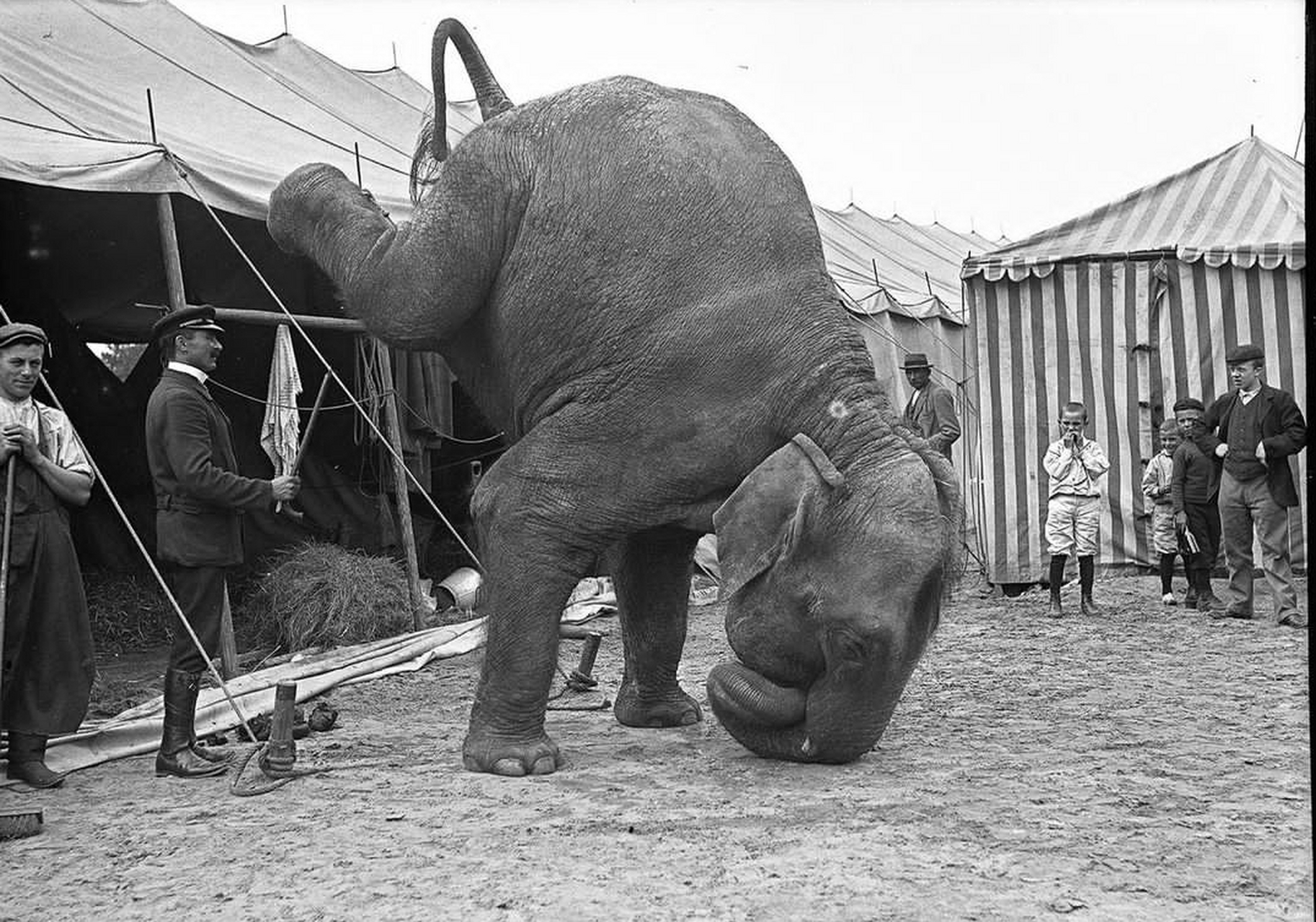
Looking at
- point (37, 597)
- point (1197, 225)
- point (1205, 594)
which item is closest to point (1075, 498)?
point (1205, 594)

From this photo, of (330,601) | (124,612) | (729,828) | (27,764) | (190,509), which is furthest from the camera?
(124,612)

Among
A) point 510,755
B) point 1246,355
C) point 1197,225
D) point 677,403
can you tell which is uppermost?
point 1197,225

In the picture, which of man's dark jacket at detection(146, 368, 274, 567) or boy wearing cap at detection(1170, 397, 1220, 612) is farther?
boy wearing cap at detection(1170, 397, 1220, 612)

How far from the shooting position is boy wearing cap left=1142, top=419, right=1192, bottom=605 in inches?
404

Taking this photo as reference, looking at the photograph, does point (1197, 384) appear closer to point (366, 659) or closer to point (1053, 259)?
point (1053, 259)

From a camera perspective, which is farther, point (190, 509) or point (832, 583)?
point (190, 509)

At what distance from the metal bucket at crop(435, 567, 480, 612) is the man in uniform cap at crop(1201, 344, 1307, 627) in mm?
5630

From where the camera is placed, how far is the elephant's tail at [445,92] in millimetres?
5117

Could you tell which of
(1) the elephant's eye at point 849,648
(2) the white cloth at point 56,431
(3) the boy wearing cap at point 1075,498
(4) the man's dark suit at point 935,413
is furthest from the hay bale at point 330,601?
(1) the elephant's eye at point 849,648

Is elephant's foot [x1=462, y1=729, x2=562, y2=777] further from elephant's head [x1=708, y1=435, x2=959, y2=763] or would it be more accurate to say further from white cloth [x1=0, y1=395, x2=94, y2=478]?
white cloth [x1=0, y1=395, x2=94, y2=478]

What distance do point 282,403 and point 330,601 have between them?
4.62 ft

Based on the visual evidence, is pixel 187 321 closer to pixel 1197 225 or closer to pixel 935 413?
pixel 935 413

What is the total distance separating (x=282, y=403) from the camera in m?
8.35

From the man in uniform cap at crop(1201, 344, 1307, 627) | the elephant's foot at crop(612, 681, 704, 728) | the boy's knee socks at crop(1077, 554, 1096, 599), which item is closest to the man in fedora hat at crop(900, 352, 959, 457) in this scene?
the boy's knee socks at crop(1077, 554, 1096, 599)
